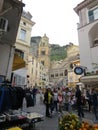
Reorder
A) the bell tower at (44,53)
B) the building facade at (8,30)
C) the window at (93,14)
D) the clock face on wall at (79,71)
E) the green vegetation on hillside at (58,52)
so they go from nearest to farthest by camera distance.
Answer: the building facade at (8,30) < the clock face on wall at (79,71) < the window at (93,14) < the bell tower at (44,53) < the green vegetation on hillside at (58,52)

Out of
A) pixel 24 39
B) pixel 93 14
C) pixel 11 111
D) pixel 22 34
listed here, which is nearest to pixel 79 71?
pixel 93 14

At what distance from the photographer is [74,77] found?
4019 cm

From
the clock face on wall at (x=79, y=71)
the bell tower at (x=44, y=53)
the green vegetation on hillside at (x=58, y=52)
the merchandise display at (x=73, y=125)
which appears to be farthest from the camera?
the green vegetation on hillside at (x=58, y=52)

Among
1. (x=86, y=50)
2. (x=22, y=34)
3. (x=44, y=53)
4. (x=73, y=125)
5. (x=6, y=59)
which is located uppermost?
(x=44, y=53)

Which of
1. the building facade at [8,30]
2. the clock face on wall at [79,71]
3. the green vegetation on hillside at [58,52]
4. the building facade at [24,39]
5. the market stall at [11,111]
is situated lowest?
the market stall at [11,111]

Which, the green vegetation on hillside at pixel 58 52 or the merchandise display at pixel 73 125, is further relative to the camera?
the green vegetation on hillside at pixel 58 52

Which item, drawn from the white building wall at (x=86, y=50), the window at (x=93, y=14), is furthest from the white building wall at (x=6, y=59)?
the window at (x=93, y=14)

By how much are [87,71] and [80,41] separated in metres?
3.79

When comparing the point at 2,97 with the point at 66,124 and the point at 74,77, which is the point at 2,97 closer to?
the point at 66,124

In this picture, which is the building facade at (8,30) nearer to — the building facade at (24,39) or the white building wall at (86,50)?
the white building wall at (86,50)

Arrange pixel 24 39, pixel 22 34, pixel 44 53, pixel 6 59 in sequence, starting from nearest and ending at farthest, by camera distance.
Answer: pixel 6 59 → pixel 24 39 → pixel 22 34 → pixel 44 53

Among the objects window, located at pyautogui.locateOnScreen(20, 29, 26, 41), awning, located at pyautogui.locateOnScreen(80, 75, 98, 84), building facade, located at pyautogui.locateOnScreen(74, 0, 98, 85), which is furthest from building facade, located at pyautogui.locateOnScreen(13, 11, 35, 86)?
awning, located at pyautogui.locateOnScreen(80, 75, 98, 84)

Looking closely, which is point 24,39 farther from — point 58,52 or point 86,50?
point 58,52

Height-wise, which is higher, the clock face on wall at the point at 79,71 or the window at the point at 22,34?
the window at the point at 22,34
